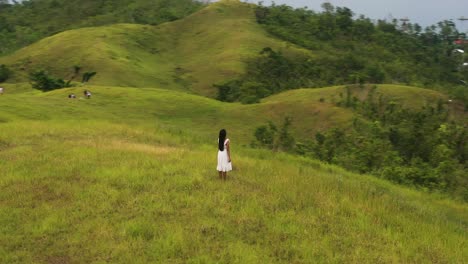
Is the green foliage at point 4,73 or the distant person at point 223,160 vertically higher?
the green foliage at point 4,73

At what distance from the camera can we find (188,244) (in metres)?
9.75

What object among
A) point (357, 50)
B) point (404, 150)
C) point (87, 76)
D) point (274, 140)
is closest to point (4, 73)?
point (87, 76)

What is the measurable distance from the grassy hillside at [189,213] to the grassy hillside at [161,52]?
50.2m

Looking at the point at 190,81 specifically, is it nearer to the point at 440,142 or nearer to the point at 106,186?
the point at 440,142

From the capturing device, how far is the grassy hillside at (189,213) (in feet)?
31.4

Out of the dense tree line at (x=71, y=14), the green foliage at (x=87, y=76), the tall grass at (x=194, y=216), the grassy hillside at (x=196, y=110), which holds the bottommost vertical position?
the tall grass at (x=194, y=216)

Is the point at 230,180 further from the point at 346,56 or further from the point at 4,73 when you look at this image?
the point at 346,56

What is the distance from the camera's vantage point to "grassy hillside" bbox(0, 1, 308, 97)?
75.2 meters

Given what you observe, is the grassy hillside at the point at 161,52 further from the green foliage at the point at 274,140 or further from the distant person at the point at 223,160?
the distant person at the point at 223,160

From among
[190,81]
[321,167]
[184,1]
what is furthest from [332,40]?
[321,167]

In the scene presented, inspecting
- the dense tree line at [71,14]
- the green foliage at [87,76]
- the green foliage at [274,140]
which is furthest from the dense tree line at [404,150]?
the dense tree line at [71,14]

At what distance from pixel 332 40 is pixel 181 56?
36630mm

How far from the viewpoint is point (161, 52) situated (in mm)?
99500

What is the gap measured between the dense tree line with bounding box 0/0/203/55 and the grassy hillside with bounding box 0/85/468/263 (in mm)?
103799
